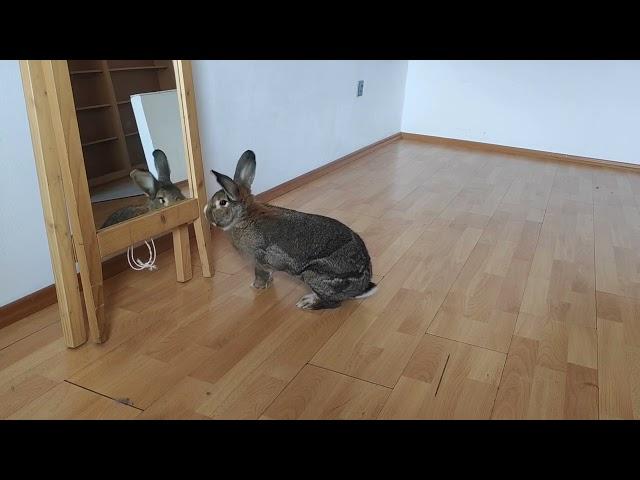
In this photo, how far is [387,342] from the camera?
150cm

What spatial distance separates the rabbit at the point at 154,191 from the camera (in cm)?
147

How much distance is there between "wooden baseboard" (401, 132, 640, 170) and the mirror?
3.13m

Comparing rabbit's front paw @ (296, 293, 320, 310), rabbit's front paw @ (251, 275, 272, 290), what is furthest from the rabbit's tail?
rabbit's front paw @ (251, 275, 272, 290)

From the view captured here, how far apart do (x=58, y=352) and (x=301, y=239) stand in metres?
0.81

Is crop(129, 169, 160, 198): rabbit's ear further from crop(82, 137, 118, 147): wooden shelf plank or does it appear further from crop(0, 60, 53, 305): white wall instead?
crop(0, 60, 53, 305): white wall

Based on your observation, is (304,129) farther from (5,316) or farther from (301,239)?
(5,316)

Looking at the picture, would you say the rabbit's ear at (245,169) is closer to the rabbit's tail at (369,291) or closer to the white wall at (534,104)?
the rabbit's tail at (369,291)

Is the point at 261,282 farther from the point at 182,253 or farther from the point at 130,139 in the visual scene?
the point at 130,139

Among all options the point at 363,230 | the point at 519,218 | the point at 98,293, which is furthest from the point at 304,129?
the point at 98,293

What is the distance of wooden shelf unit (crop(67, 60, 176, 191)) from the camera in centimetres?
122

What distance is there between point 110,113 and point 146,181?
9.2 inches

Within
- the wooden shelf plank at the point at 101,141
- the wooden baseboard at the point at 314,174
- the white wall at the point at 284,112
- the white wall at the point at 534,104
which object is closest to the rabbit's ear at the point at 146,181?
the wooden shelf plank at the point at 101,141

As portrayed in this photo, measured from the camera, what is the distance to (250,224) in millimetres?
Answer: 1650

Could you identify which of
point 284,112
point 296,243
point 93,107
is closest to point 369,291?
point 296,243
